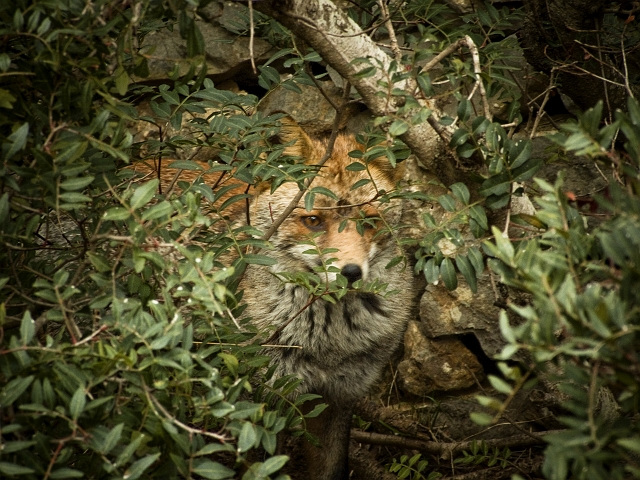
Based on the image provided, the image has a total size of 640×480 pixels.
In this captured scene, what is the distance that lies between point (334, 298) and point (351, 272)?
0.46 metres

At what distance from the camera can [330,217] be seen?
377cm

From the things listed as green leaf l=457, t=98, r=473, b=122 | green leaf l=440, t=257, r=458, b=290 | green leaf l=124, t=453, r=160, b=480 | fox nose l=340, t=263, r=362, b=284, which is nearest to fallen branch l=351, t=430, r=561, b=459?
fox nose l=340, t=263, r=362, b=284

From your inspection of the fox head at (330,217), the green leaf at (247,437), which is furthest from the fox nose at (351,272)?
the green leaf at (247,437)

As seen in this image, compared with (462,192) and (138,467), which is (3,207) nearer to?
(138,467)

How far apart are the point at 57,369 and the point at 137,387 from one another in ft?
0.81

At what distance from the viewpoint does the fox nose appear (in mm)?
3436

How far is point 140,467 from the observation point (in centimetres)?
187

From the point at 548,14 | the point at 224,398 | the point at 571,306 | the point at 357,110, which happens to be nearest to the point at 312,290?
the point at 224,398

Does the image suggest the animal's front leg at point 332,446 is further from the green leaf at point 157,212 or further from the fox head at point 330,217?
the green leaf at point 157,212

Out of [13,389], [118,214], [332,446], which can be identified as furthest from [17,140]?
[332,446]

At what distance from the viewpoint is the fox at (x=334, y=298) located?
12.3ft

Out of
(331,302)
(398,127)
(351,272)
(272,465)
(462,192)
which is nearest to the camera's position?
(272,465)

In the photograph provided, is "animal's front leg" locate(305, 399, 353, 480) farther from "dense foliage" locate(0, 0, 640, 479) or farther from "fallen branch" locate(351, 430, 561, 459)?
"dense foliage" locate(0, 0, 640, 479)

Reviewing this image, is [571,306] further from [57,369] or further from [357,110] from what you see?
[357,110]
